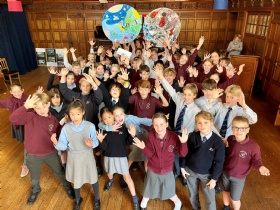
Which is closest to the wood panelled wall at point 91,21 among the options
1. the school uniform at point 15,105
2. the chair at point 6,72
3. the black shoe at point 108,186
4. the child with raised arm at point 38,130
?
the chair at point 6,72

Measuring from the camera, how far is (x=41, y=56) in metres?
9.26

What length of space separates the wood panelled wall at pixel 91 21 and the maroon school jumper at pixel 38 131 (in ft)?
24.4

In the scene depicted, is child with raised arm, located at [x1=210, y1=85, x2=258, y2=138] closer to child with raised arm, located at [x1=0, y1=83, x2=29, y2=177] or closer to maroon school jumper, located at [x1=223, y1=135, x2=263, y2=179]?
maroon school jumper, located at [x1=223, y1=135, x2=263, y2=179]

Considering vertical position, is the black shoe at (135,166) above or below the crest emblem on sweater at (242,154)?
below

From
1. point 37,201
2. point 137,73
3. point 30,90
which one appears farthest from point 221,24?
point 37,201

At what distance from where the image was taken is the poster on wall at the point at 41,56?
918 cm

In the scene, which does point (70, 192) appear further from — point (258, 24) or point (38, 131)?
point (258, 24)

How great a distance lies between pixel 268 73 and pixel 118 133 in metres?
4.80

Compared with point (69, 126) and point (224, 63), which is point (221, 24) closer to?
point (224, 63)

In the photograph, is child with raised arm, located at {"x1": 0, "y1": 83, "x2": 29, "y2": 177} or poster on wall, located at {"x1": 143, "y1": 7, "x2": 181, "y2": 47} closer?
child with raised arm, located at {"x1": 0, "y1": 83, "x2": 29, "y2": 177}

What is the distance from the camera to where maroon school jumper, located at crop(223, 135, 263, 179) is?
192cm

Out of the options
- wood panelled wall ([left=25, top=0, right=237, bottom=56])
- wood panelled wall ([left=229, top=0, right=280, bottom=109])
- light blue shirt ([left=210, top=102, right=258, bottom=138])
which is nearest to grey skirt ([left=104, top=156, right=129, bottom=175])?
light blue shirt ([left=210, top=102, right=258, bottom=138])

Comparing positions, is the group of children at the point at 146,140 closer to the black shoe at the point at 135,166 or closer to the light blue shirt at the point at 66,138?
the light blue shirt at the point at 66,138

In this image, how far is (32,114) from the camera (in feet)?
7.33
